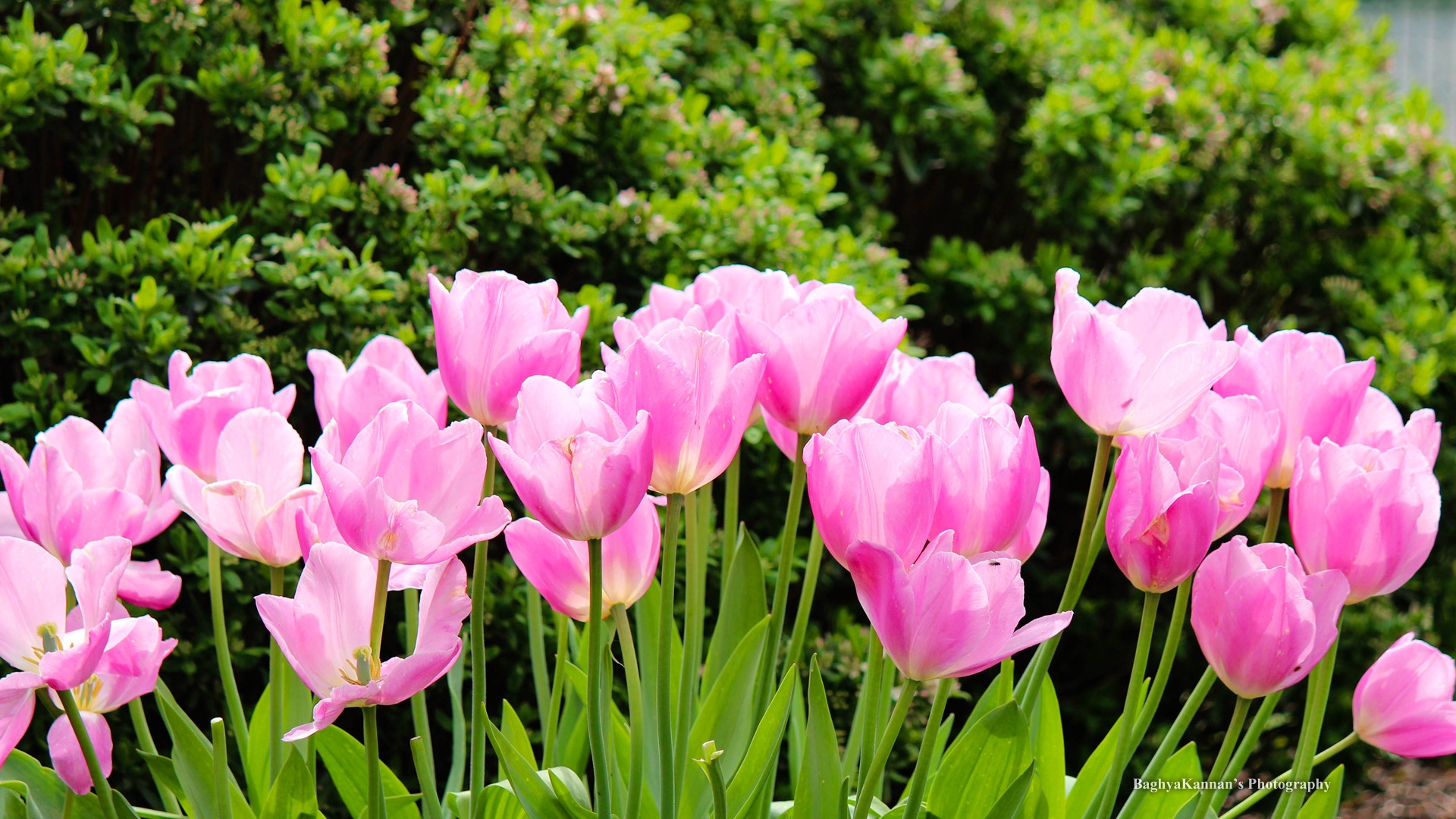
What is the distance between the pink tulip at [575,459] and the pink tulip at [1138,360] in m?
0.38

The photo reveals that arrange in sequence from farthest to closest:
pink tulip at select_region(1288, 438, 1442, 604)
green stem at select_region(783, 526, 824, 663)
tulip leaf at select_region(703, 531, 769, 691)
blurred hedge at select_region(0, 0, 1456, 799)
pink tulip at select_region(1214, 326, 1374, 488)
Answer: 1. blurred hedge at select_region(0, 0, 1456, 799)
2. tulip leaf at select_region(703, 531, 769, 691)
3. green stem at select_region(783, 526, 824, 663)
4. pink tulip at select_region(1214, 326, 1374, 488)
5. pink tulip at select_region(1288, 438, 1442, 604)

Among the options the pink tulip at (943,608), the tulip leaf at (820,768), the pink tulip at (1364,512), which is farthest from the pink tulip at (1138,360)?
the tulip leaf at (820,768)

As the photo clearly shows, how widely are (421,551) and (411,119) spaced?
1.85 m

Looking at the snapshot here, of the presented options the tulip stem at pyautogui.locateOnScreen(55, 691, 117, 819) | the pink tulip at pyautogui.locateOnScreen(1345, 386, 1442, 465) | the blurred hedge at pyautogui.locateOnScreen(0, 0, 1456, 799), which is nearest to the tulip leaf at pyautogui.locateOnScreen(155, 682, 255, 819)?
the tulip stem at pyautogui.locateOnScreen(55, 691, 117, 819)

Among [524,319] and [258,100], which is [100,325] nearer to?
[258,100]

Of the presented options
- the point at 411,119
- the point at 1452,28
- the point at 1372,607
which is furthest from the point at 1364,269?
the point at 1452,28

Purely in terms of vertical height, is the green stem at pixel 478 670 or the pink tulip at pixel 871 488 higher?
the pink tulip at pixel 871 488

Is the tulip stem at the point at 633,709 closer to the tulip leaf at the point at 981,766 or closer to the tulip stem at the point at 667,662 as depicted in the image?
the tulip stem at the point at 667,662

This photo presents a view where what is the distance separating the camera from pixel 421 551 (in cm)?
88

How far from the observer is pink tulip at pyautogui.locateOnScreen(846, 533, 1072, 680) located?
853mm

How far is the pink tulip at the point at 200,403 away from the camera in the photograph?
1108 mm

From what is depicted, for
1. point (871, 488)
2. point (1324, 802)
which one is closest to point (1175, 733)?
point (1324, 802)

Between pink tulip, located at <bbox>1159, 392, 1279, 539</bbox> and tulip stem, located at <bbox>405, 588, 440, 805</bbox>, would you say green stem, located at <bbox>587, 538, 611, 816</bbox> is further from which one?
pink tulip, located at <bbox>1159, 392, 1279, 539</bbox>

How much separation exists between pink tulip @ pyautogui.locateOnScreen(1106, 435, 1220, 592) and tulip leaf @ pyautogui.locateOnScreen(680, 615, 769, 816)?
36cm
